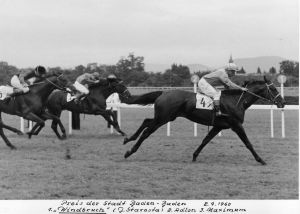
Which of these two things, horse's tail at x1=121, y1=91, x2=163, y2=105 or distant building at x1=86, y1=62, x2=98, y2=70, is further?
distant building at x1=86, y1=62, x2=98, y2=70

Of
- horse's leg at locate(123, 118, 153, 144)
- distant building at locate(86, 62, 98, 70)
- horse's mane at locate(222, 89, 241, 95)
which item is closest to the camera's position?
horse's leg at locate(123, 118, 153, 144)

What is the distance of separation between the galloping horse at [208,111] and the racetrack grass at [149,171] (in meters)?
0.55

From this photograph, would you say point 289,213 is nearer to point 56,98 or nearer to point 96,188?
point 96,188

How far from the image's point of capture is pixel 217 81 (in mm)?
8977

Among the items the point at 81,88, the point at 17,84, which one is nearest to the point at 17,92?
the point at 17,84

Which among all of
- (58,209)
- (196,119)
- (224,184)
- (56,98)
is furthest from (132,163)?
(56,98)

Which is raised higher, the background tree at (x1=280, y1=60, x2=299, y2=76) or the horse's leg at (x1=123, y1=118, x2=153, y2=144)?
the background tree at (x1=280, y1=60, x2=299, y2=76)

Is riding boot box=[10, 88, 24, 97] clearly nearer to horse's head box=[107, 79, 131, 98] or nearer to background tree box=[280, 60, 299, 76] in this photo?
horse's head box=[107, 79, 131, 98]

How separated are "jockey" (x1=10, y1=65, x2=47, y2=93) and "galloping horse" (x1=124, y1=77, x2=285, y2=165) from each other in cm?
305

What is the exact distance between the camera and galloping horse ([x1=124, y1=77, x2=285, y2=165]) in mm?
8609

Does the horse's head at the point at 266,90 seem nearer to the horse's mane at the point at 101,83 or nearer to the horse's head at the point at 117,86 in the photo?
the horse's head at the point at 117,86

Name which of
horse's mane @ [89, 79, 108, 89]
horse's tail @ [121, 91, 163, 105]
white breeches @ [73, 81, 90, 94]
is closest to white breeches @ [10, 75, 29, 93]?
white breeches @ [73, 81, 90, 94]

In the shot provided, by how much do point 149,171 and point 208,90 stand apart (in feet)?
6.79

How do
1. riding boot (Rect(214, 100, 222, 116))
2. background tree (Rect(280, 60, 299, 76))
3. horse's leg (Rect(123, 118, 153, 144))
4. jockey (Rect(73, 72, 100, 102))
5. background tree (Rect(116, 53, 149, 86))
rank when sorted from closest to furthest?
riding boot (Rect(214, 100, 222, 116)) < horse's leg (Rect(123, 118, 153, 144)) < jockey (Rect(73, 72, 100, 102)) < background tree (Rect(280, 60, 299, 76)) < background tree (Rect(116, 53, 149, 86))
